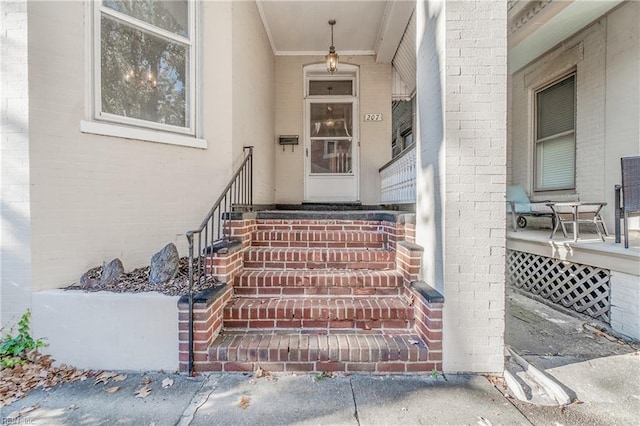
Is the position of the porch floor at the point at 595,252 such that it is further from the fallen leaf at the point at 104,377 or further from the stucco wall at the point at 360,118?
the fallen leaf at the point at 104,377

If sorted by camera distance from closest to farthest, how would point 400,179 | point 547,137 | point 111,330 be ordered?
point 111,330 → point 400,179 → point 547,137

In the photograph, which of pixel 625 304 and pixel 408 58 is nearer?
pixel 625 304

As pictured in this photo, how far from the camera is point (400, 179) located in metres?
3.77

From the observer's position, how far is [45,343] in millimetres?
2074

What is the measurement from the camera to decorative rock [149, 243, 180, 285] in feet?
7.49

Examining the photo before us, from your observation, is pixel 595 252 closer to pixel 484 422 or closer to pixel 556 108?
pixel 484 422

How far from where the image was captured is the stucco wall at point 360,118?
530 cm

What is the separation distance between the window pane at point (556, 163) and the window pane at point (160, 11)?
5.93 metres

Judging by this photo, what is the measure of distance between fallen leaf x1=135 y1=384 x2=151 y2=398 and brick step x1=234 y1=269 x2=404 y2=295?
849 millimetres

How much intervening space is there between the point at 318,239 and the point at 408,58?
3.61 meters

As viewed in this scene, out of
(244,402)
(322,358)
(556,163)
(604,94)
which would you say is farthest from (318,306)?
(556,163)

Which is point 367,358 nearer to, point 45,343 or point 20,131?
point 45,343

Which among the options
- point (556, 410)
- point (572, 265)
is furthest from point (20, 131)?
point (572, 265)

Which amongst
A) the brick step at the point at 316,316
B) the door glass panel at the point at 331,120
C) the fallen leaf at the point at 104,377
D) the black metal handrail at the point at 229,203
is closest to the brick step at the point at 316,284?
the brick step at the point at 316,316
